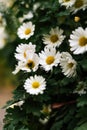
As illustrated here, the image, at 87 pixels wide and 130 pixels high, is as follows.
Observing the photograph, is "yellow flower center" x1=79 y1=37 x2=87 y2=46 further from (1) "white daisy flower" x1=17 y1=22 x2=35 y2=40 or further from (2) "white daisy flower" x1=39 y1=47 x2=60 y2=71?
(1) "white daisy flower" x1=17 y1=22 x2=35 y2=40

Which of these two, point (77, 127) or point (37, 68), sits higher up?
point (37, 68)

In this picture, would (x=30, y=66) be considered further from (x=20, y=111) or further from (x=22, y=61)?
(x=20, y=111)

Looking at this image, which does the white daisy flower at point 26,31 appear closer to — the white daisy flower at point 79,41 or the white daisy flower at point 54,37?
the white daisy flower at point 54,37

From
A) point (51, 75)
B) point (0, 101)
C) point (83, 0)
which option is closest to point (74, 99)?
point (51, 75)

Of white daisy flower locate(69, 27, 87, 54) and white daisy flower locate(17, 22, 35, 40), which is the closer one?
white daisy flower locate(69, 27, 87, 54)

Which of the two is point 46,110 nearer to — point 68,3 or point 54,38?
point 54,38

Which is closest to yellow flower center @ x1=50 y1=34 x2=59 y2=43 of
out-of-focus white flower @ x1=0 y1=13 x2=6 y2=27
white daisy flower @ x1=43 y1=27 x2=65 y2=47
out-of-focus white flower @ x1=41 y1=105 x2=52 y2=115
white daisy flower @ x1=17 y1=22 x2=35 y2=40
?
white daisy flower @ x1=43 y1=27 x2=65 y2=47

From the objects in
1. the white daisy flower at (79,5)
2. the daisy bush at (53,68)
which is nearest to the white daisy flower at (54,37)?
the daisy bush at (53,68)
